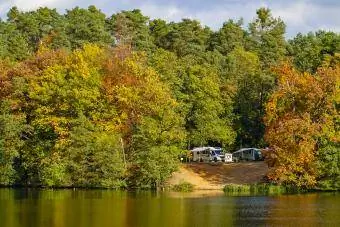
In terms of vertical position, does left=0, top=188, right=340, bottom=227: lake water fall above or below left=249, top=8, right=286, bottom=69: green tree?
below

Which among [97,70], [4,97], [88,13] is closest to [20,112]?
[4,97]

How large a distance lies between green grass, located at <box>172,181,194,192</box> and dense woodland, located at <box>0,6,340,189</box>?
5.56 feet

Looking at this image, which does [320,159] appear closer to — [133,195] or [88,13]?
[133,195]

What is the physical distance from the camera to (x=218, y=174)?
2603 inches

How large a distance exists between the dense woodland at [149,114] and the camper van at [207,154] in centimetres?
114

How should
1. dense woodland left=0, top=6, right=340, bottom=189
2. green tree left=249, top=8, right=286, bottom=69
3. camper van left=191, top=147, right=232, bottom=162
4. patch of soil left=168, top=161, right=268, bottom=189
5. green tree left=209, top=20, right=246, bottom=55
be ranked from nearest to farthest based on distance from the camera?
dense woodland left=0, top=6, right=340, bottom=189, patch of soil left=168, top=161, right=268, bottom=189, camper van left=191, top=147, right=232, bottom=162, green tree left=249, top=8, right=286, bottom=69, green tree left=209, top=20, right=246, bottom=55

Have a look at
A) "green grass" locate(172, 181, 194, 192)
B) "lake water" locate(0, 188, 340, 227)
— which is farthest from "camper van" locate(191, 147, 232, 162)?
"lake water" locate(0, 188, 340, 227)

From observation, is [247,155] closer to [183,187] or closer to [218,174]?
[218,174]

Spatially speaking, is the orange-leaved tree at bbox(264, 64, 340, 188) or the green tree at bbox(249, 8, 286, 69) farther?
the green tree at bbox(249, 8, 286, 69)

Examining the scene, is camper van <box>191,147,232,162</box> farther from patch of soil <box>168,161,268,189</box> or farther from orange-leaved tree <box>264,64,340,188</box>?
orange-leaved tree <box>264,64,340,188</box>

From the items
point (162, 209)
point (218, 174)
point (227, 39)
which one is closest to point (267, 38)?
point (227, 39)

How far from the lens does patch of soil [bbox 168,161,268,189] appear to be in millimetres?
62500

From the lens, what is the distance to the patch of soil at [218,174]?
205 feet

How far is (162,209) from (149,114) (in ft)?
75.0
